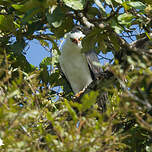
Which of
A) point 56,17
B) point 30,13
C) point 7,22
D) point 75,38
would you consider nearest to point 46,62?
point 75,38

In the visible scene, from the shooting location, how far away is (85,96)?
1461mm

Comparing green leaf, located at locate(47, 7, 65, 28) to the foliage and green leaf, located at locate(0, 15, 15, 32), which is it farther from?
green leaf, located at locate(0, 15, 15, 32)

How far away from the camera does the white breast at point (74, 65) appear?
3986 millimetres

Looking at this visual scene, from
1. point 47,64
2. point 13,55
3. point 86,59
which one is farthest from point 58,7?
point 86,59

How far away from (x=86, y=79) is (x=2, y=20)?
1.70m

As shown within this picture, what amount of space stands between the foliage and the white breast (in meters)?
0.80

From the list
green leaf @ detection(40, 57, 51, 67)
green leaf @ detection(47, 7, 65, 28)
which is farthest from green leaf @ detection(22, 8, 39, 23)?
green leaf @ detection(40, 57, 51, 67)

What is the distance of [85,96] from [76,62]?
103 inches

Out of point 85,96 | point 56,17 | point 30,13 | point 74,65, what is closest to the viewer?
point 85,96

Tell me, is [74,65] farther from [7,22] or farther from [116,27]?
[116,27]

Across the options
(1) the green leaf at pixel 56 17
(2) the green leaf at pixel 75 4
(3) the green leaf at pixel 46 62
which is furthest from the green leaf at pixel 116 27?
(3) the green leaf at pixel 46 62

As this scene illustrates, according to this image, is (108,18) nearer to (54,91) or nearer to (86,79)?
(54,91)

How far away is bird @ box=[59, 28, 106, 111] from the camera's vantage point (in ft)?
12.9

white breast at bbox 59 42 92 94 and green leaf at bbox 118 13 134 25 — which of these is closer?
green leaf at bbox 118 13 134 25
